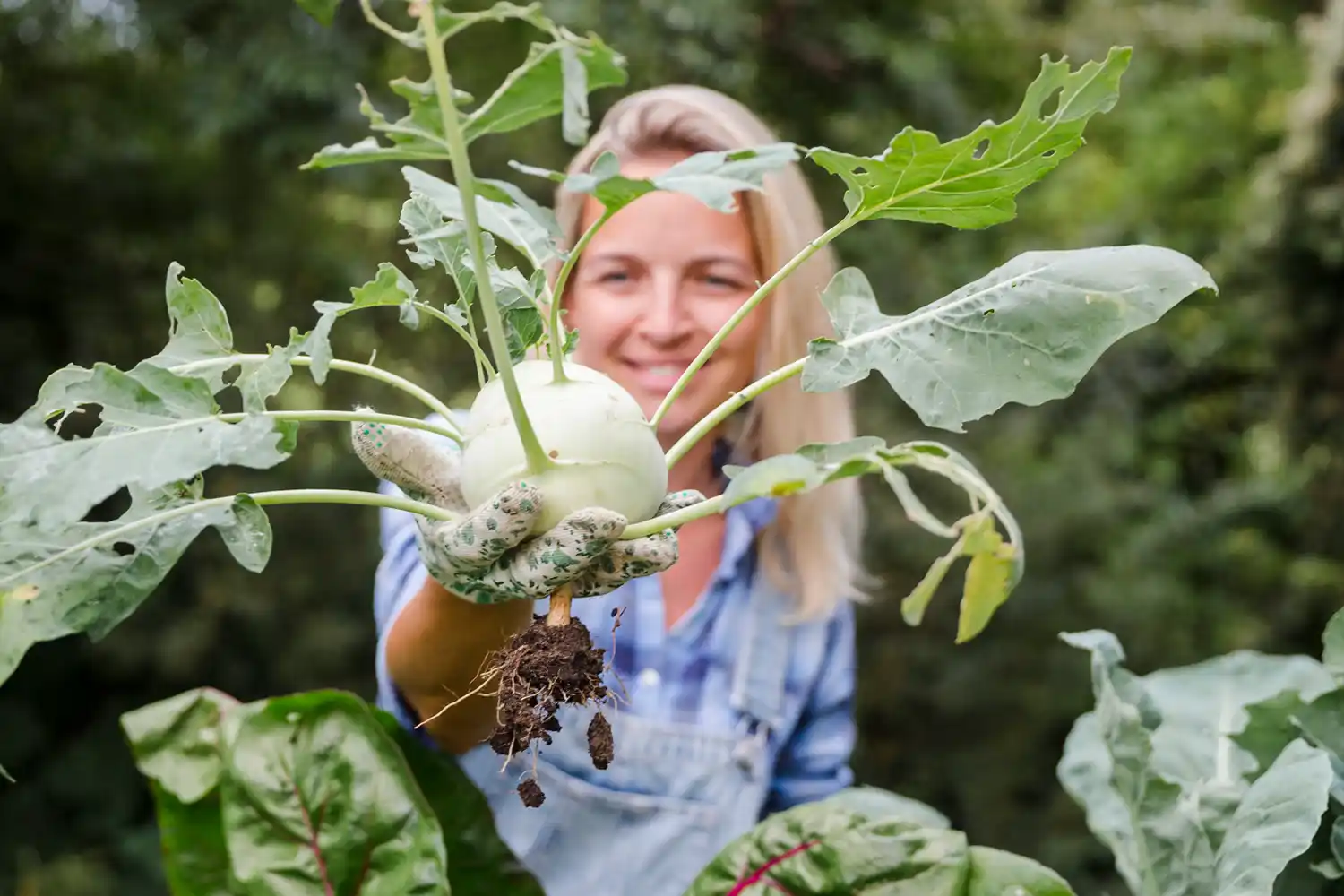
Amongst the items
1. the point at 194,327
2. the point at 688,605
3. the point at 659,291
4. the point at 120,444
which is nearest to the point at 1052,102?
the point at 659,291

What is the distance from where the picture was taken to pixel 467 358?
3295 millimetres

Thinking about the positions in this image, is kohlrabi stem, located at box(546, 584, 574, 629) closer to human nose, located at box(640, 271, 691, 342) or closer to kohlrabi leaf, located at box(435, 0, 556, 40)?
kohlrabi leaf, located at box(435, 0, 556, 40)

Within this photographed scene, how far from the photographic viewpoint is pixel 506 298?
0.89 metres

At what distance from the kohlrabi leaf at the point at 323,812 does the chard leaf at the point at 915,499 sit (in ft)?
1.41

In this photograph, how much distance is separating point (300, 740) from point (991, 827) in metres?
3.01

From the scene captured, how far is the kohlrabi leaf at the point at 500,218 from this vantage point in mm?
856

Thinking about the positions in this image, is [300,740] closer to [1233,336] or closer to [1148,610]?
[1148,610]

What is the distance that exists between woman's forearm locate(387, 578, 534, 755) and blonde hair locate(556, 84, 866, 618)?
0.60 metres

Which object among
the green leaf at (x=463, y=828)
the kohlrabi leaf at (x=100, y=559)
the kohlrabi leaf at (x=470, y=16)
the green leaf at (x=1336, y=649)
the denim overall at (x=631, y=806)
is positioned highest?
the kohlrabi leaf at (x=470, y=16)

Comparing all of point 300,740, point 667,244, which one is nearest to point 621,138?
point 667,244

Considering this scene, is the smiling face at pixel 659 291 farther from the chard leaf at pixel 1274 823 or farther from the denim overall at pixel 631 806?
the chard leaf at pixel 1274 823

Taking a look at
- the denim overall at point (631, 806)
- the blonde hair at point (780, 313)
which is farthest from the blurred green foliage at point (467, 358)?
the denim overall at point (631, 806)

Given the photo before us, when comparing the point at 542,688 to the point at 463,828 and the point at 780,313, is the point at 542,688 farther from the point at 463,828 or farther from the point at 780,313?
the point at 780,313

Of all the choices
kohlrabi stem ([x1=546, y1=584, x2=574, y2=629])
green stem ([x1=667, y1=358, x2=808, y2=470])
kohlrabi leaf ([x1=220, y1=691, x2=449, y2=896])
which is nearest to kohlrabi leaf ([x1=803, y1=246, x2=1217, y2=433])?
green stem ([x1=667, y1=358, x2=808, y2=470])
